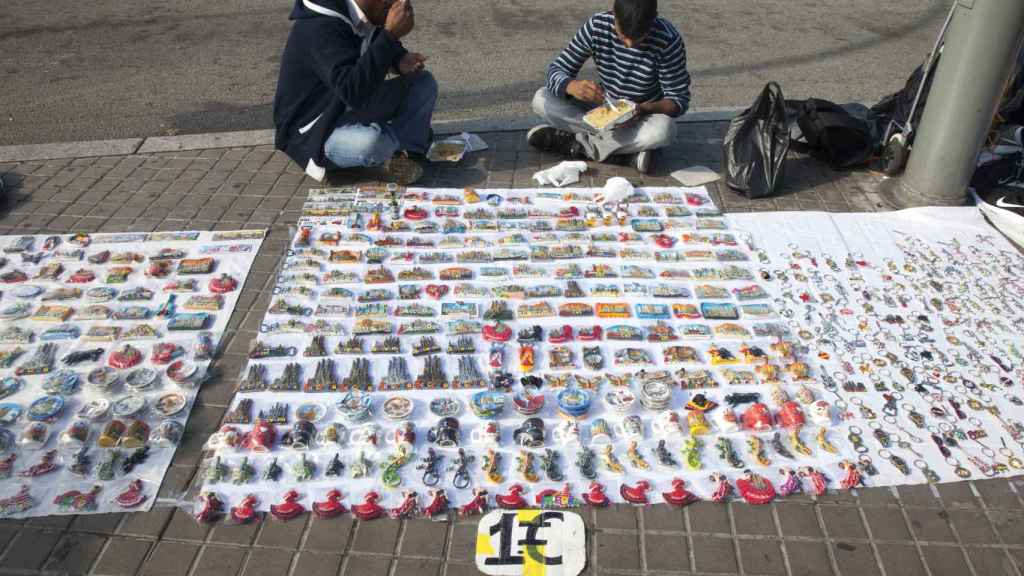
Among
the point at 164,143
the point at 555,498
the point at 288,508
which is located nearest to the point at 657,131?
the point at 555,498

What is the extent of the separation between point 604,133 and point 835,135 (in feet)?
5.62

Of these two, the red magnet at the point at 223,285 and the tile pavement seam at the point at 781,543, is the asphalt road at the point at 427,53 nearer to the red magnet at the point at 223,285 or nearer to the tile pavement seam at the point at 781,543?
the red magnet at the point at 223,285

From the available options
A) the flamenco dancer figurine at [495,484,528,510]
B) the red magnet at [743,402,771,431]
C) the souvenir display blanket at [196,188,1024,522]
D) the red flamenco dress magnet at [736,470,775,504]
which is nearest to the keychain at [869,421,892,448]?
the souvenir display blanket at [196,188,1024,522]

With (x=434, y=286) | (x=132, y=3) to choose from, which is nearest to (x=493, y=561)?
(x=434, y=286)

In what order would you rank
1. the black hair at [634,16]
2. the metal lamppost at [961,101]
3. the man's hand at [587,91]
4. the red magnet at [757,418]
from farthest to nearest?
the man's hand at [587,91] → the black hair at [634,16] → the metal lamppost at [961,101] → the red magnet at [757,418]

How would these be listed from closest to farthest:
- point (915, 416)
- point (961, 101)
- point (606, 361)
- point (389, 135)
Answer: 1. point (915, 416)
2. point (606, 361)
3. point (961, 101)
4. point (389, 135)

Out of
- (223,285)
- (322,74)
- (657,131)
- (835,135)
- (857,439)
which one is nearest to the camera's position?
(857,439)

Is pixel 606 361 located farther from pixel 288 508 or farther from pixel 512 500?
pixel 288 508

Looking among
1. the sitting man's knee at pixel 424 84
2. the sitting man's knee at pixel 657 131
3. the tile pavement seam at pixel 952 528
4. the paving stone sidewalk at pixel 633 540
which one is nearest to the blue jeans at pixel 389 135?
the sitting man's knee at pixel 424 84

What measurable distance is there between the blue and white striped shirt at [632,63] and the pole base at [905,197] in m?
1.54

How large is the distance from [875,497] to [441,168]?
3.70 m

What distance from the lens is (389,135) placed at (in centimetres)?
498

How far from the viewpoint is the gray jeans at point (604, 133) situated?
201 inches

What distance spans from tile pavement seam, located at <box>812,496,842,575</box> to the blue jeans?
3493mm
